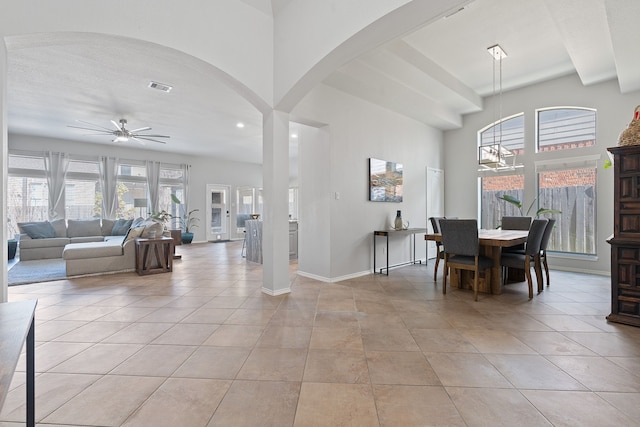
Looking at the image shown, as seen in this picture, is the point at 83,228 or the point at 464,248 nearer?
the point at 464,248

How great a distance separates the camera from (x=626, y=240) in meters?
2.71

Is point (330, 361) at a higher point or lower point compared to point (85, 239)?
lower

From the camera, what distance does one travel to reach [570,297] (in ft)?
11.9

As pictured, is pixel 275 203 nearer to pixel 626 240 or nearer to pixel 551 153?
pixel 626 240

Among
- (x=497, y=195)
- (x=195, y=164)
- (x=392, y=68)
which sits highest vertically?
(x=392, y=68)

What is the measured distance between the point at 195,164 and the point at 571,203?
32.8 ft

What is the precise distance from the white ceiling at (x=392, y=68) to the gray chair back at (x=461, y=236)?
232 centimetres

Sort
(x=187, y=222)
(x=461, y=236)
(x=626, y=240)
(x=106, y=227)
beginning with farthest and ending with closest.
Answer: (x=187, y=222)
(x=106, y=227)
(x=461, y=236)
(x=626, y=240)

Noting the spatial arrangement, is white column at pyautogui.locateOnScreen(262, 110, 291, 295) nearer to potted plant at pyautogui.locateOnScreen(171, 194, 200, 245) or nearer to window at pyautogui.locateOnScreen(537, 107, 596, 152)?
window at pyautogui.locateOnScreen(537, 107, 596, 152)

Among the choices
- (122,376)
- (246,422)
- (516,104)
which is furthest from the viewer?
(516,104)

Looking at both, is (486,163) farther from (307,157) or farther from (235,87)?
(235,87)

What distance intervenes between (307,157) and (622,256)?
12.9 ft

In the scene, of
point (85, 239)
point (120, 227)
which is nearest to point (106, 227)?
point (120, 227)

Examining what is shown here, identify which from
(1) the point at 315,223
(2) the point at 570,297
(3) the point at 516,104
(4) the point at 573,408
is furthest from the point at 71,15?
(3) the point at 516,104
